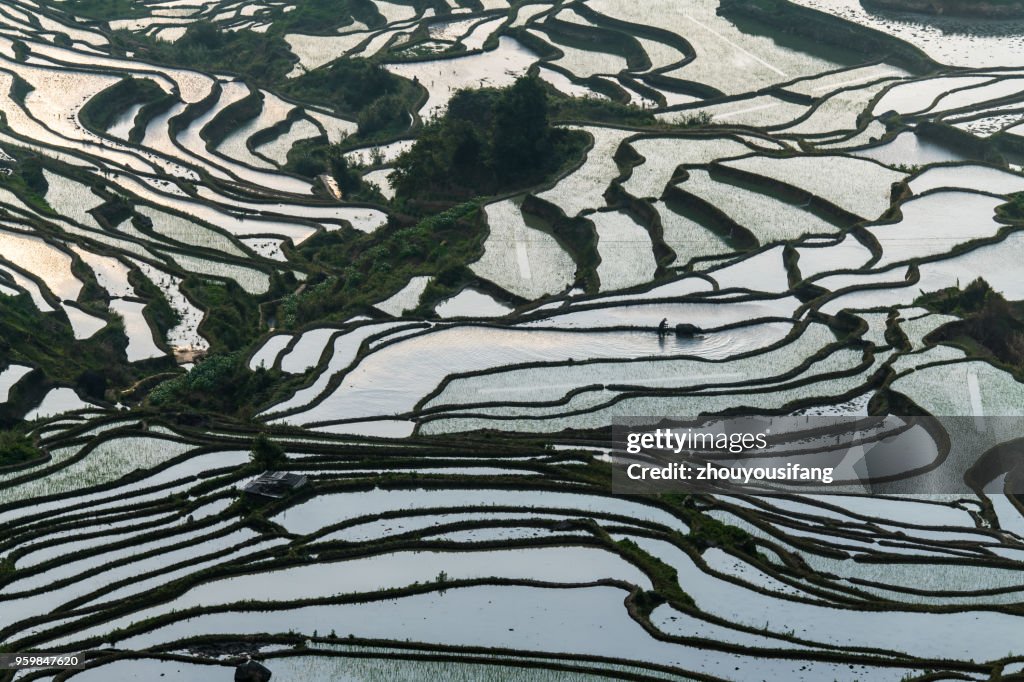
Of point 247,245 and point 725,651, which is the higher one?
point 247,245

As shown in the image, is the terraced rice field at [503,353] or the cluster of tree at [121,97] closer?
the terraced rice field at [503,353]

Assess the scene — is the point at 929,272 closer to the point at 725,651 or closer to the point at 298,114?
the point at 725,651

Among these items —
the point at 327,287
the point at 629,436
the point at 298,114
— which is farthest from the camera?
the point at 298,114

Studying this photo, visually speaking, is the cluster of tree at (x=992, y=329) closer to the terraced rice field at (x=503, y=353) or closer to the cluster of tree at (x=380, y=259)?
the terraced rice field at (x=503, y=353)

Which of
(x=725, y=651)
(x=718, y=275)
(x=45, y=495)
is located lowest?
(x=725, y=651)

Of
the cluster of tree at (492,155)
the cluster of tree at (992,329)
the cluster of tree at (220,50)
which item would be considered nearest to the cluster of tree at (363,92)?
the cluster of tree at (220,50)

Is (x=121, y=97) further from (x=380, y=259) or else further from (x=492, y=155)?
(x=380, y=259)

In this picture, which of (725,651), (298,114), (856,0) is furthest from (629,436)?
(856,0)

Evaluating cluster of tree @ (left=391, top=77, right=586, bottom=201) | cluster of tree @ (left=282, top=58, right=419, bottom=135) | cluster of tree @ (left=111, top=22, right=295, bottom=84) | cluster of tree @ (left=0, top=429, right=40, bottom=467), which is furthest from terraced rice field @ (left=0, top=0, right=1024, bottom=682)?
cluster of tree @ (left=111, top=22, right=295, bottom=84)
